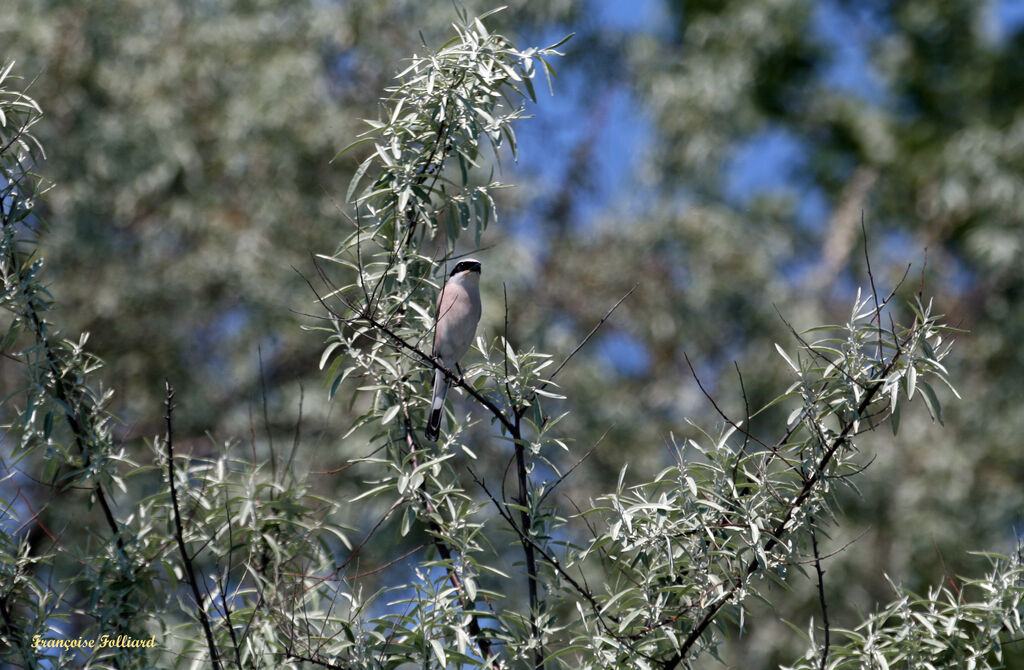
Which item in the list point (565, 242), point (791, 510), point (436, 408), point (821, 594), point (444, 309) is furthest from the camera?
point (565, 242)

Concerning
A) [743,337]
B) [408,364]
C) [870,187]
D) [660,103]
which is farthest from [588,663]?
[870,187]

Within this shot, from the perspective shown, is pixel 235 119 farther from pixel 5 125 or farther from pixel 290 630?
pixel 290 630

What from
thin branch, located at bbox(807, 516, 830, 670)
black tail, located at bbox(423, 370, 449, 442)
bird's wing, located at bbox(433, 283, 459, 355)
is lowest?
thin branch, located at bbox(807, 516, 830, 670)

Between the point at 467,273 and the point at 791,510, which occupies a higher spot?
the point at 467,273

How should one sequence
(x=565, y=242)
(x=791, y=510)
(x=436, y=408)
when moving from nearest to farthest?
(x=791, y=510) < (x=436, y=408) < (x=565, y=242)

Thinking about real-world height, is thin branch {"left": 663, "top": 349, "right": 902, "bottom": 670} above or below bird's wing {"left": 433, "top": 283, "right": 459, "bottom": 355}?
below

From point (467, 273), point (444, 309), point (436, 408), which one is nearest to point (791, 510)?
point (436, 408)

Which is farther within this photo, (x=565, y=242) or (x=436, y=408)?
(x=565, y=242)

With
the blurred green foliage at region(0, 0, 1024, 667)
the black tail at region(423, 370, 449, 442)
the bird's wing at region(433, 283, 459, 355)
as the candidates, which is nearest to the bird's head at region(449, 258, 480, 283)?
the bird's wing at region(433, 283, 459, 355)

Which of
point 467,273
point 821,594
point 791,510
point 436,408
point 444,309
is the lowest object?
point 821,594

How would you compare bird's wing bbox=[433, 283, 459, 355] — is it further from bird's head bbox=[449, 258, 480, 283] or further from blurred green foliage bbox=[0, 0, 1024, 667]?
blurred green foliage bbox=[0, 0, 1024, 667]

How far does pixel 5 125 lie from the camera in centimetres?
273

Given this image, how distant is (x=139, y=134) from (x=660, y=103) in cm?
450

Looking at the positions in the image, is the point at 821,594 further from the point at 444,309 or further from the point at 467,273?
the point at 467,273
